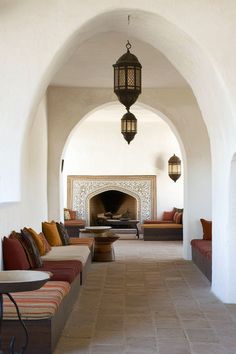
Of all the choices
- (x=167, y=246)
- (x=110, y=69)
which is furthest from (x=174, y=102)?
(x=167, y=246)

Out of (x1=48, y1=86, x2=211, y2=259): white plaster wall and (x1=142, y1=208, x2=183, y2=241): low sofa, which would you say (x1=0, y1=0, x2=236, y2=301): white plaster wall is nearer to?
(x1=48, y1=86, x2=211, y2=259): white plaster wall

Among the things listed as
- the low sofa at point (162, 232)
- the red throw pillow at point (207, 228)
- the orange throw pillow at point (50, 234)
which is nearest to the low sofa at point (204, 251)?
the red throw pillow at point (207, 228)

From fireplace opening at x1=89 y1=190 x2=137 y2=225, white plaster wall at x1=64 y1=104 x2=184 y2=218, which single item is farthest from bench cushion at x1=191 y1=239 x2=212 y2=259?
fireplace opening at x1=89 y1=190 x2=137 y2=225

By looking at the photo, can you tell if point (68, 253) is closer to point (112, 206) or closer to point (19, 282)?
point (19, 282)

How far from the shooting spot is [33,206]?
1032 cm

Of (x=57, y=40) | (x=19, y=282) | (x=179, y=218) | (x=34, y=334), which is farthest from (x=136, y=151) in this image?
(x=19, y=282)

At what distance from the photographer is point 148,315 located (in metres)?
6.87

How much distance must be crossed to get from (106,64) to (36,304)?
587cm

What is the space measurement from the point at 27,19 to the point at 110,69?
427 centimetres

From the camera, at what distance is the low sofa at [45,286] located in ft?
16.5

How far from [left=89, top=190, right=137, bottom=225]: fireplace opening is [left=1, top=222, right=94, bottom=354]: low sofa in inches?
283

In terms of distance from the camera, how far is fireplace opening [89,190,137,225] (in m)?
18.4

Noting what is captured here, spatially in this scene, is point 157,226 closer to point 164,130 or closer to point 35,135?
point 164,130

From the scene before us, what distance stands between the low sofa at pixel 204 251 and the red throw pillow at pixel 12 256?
3.12 meters
